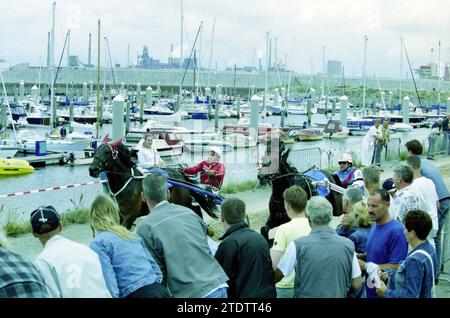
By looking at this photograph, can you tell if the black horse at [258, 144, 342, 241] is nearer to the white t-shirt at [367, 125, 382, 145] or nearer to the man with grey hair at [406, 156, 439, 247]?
the man with grey hair at [406, 156, 439, 247]

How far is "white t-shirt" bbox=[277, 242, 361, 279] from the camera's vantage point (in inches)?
256

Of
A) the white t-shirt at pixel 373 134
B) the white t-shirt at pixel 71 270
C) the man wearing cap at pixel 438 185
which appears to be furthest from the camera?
the white t-shirt at pixel 373 134

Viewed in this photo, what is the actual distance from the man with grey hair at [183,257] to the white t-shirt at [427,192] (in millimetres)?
3467

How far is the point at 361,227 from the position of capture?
776cm

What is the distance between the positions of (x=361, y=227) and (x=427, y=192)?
1752mm

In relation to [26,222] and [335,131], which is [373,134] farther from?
[335,131]

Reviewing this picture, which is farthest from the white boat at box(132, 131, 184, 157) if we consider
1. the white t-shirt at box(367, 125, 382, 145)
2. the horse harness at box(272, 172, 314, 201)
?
the horse harness at box(272, 172, 314, 201)

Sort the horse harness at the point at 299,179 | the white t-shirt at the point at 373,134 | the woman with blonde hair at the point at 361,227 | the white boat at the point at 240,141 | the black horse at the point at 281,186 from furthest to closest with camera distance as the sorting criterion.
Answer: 1. the white boat at the point at 240,141
2. the white t-shirt at the point at 373,134
3. the horse harness at the point at 299,179
4. the black horse at the point at 281,186
5. the woman with blonde hair at the point at 361,227

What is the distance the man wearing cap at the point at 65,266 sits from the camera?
5242 mm

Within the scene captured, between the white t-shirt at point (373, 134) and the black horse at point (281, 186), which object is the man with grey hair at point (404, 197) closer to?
the black horse at point (281, 186)

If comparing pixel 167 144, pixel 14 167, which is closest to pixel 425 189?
pixel 14 167

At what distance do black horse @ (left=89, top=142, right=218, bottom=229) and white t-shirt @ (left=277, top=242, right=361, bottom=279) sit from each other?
164 inches

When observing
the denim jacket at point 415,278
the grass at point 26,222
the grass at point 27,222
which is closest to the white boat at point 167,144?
the grass at point 26,222
